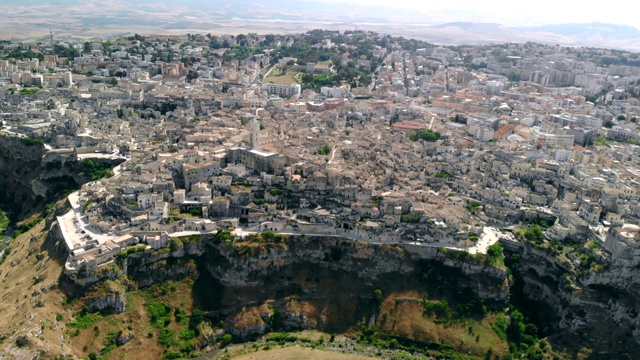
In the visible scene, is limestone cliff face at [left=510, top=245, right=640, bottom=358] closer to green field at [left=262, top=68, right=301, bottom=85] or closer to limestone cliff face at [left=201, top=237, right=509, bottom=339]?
limestone cliff face at [left=201, top=237, right=509, bottom=339]

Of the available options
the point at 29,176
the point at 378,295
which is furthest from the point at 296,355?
the point at 29,176

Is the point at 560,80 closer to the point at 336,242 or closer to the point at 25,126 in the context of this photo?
Result: the point at 336,242

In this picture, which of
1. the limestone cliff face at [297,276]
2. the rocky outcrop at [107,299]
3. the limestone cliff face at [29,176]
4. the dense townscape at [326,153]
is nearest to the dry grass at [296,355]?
the limestone cliff face at [297,276]

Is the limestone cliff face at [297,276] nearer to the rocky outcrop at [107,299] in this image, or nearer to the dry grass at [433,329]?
the dry grass at [433,329]

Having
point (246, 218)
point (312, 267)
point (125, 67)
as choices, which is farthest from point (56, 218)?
point (125, 67)

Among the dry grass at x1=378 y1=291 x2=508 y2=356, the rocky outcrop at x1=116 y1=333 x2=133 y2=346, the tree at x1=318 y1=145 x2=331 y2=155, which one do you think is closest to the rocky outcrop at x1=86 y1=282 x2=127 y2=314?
the rocky outcrop at x1=116 y1=333 x2=133 y2=346
